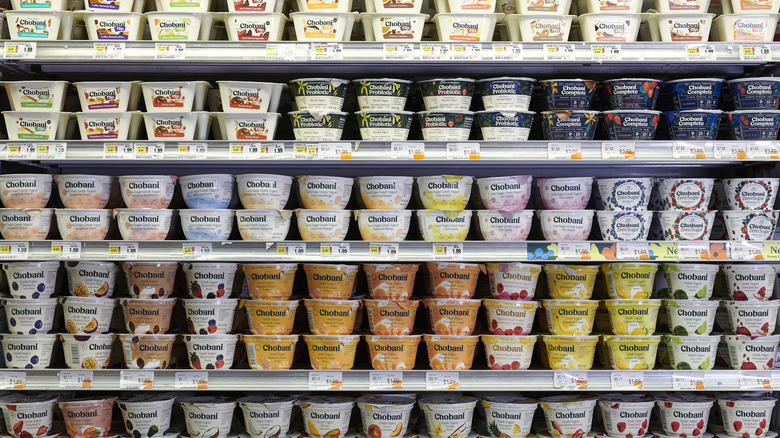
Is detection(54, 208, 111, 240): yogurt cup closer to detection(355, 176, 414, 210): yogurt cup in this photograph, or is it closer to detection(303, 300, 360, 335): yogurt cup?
detection(303, 300, 360, 335): yogurt cup

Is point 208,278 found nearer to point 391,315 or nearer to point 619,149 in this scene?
point 391,315

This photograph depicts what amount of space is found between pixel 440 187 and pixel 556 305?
0.58 meters

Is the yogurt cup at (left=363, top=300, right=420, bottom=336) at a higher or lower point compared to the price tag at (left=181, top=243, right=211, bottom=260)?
lower

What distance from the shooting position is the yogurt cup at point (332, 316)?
7.29ft

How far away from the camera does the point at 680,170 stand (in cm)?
277

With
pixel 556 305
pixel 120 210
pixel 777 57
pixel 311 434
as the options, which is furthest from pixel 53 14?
pixel 777 57

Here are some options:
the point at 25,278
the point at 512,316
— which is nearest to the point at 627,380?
the point at 512,316

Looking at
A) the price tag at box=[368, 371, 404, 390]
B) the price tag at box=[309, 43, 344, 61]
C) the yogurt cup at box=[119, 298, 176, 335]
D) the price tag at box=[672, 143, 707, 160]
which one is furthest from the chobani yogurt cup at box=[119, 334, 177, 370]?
the price tag at box=[672, 143, 707, 160]

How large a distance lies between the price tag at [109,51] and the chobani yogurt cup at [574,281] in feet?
5.41

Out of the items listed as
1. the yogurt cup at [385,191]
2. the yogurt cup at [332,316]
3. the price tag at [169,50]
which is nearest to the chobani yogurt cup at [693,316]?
the yogurt cup at [385,191]

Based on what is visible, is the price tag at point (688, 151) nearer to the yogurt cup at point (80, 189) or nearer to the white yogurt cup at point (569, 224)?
the white yogurt cup at point (569, 224)

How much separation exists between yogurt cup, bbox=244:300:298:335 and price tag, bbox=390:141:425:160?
0.62 m

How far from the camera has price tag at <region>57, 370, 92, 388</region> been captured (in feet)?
7.04

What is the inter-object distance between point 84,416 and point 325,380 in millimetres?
837
